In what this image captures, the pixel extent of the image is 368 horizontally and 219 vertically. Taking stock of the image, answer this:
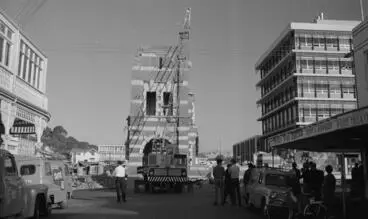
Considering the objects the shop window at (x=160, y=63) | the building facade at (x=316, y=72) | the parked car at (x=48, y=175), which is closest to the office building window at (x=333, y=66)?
the building facade at (x=316, y=72)

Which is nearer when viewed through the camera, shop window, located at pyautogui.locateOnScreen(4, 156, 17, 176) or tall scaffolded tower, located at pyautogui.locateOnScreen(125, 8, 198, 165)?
shop window, located at pyautogui.locateOnScreen(4, 156, 17, 176)

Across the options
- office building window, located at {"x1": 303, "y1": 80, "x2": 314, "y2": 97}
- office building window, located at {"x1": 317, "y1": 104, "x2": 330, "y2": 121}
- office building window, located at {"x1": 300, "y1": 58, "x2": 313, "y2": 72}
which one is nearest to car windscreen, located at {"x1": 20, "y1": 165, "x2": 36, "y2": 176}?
office building window, located at {"x1": 303, "y1": 80, "x2": 314, "y2": 97}

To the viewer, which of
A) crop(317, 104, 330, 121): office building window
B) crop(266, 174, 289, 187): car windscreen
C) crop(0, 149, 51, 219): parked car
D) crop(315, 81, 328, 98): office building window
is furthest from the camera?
crop(315, 81, 328, 98): office building window

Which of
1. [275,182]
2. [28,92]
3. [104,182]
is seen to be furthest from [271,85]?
[275,182]

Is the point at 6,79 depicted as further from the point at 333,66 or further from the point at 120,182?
the point at 333,66

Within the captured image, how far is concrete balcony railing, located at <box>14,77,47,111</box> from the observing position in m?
20.3

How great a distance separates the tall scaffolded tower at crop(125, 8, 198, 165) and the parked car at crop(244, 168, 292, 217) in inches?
1118

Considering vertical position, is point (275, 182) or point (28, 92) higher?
point (28, 92)

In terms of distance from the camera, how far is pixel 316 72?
5619 centimetres

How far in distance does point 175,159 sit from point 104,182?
8.96 metres

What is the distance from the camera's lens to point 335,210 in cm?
1369

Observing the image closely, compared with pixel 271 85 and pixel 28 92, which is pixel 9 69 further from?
pixel 271 85

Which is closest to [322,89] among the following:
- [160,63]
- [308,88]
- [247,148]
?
[308,88]

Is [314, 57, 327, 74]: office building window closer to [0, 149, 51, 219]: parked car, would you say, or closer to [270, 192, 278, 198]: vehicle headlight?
[270, 192, 278, 198]: vehicle headlight
